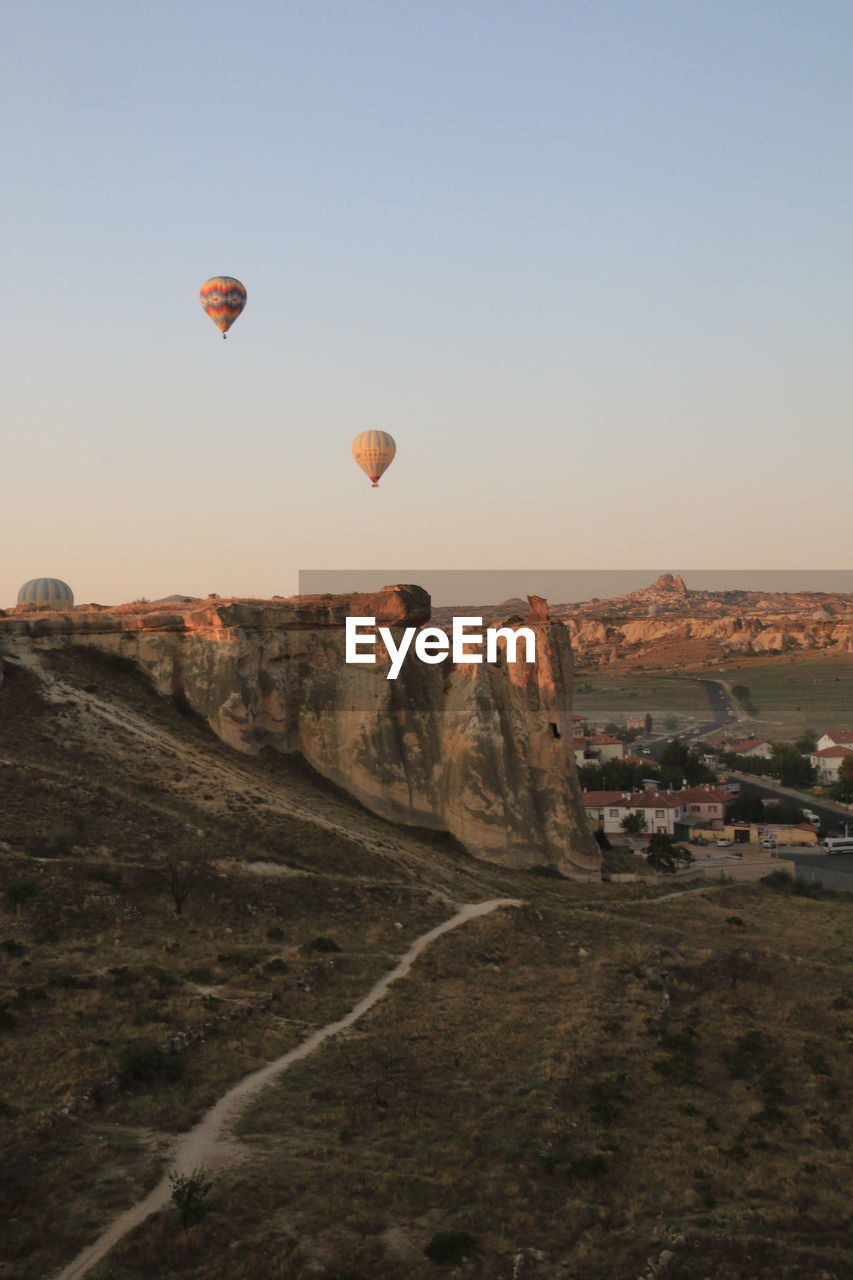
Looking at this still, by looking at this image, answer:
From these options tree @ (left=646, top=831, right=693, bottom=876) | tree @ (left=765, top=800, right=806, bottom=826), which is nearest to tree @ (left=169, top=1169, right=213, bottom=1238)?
tree @ (left=646, top=831, right=693, bottom=876)

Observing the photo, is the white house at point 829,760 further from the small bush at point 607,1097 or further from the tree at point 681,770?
the small bush at point 607,1097

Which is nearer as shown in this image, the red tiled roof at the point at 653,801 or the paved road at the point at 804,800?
the red tiled roof at the point at 653,801

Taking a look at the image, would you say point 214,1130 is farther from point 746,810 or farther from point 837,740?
point 837,740

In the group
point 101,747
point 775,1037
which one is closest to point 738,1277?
point 775,1037

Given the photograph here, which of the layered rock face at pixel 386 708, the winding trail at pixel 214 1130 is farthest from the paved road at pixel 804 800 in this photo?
the winding trail at pixel 214 1130

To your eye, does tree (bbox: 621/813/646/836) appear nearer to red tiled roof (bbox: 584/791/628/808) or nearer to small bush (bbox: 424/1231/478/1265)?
red tiled roof (bbox: 584/791/628/808)
